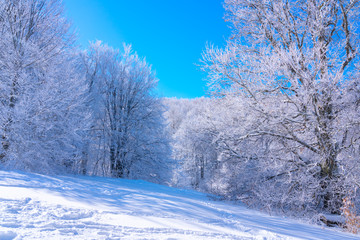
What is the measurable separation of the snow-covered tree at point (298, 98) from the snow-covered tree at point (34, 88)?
21.7 ft

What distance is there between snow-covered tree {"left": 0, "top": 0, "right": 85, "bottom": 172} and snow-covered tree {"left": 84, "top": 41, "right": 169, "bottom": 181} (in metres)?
4.71

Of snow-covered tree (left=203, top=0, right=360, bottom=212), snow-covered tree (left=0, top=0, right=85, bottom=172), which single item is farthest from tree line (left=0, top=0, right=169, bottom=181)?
snow-covered tree (left=203, top=0, right=360, bottom=212)

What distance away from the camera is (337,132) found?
17.3ft

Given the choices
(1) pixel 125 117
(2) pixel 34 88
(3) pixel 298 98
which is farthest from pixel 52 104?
(3) pixel 298 98

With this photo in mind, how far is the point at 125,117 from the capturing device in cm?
1482

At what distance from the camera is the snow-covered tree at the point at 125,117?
14438 millimetres

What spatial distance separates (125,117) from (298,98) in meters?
11.8

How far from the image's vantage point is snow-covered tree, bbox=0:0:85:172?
7621 mm

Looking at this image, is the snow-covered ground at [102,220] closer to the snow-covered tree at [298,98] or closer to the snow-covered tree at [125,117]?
the snow-covered tree at [298,98]

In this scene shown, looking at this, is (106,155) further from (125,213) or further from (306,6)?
(306,6)

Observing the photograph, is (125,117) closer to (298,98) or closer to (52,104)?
(52,104)

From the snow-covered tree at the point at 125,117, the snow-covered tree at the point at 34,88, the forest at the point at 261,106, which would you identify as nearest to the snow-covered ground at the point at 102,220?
the forest at the point at 261,106

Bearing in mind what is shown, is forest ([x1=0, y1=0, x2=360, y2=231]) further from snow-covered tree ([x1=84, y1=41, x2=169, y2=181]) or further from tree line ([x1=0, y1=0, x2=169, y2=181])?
snow-covered tree ([x1=84, y1=41, x2=169, y2=181])

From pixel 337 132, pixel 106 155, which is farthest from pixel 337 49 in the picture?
pixel 106 155
